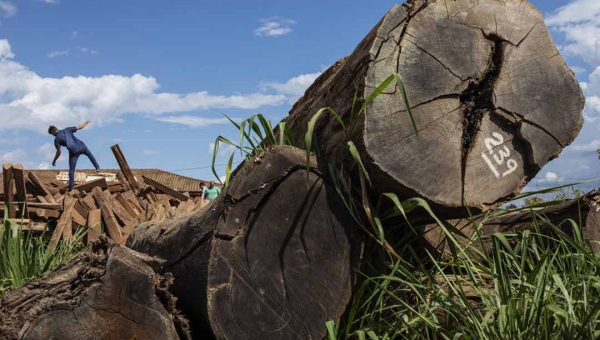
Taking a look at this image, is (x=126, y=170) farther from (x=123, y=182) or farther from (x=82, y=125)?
(x=82, y=125)

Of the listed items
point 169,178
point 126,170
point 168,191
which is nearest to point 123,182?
point 126,170

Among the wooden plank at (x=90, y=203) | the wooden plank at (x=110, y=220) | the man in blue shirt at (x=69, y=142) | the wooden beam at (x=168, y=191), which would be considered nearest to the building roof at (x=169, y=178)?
the man in blue shirt at (x=69, y=142)

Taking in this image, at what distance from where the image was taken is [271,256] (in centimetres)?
315

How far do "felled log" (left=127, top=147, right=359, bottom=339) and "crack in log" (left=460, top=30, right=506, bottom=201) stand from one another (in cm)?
75

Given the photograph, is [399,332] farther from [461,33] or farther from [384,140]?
[461,33]

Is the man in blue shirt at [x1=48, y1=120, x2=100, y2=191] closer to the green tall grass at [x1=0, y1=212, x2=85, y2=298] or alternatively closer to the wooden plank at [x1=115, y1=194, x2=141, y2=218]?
the wooden plank at [x1=115, y1=194, x2=141, y2=218]

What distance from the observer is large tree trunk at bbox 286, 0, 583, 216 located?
3139mm

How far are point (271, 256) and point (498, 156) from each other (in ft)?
4.33

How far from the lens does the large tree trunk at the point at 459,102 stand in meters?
3.14

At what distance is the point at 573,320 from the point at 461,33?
1.54m

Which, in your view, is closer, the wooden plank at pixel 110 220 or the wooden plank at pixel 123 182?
the wooden plank at pixel 110 220

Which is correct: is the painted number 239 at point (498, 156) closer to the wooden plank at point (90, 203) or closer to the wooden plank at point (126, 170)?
the wooden plank at point (90, 203)

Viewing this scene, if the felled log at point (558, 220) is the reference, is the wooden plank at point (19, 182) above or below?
above

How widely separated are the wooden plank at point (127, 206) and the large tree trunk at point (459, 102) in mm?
7152
